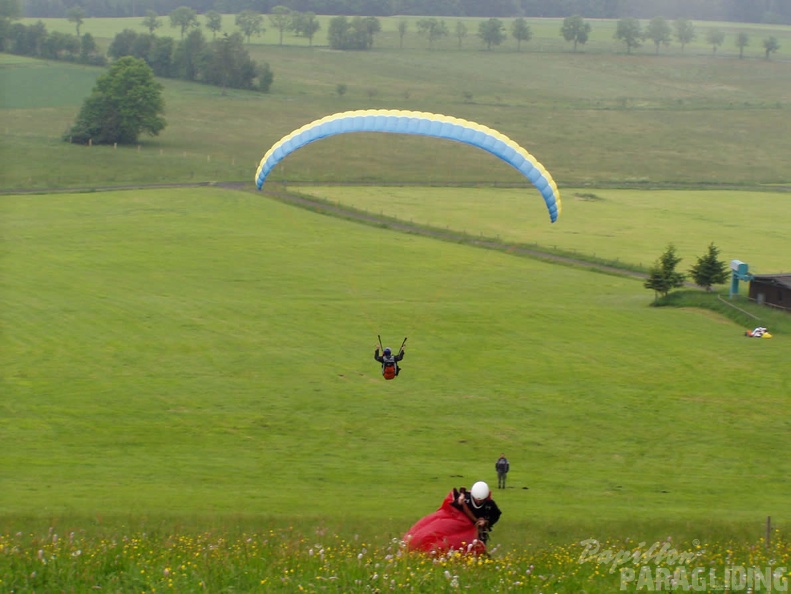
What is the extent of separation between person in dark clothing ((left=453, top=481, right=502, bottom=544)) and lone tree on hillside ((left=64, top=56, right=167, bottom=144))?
8957 cm

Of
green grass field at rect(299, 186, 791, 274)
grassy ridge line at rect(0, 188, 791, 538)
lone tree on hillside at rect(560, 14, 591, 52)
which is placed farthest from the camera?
lone tree on hillside at rect(560, 14, 591, 52)

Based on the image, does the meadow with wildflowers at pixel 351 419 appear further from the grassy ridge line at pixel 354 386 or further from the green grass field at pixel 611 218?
the green grass field at pixel 611 218

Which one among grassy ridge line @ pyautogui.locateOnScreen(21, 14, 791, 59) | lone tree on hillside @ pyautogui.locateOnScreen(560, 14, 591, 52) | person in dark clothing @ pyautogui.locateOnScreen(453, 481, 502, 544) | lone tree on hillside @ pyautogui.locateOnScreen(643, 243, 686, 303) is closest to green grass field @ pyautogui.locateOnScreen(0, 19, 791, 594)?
person in dark clothing @ pyautogui.locateOnScreen(453, 481, 502, 544)

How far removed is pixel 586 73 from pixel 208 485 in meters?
139

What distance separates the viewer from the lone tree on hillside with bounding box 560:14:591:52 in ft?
559

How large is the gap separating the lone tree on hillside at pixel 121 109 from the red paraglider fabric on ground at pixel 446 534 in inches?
3527

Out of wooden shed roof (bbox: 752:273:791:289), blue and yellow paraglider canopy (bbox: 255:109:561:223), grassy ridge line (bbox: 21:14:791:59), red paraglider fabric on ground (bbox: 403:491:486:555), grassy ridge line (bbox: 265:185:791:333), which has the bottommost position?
grassy ridge line (bbox: 265:185:791:333)

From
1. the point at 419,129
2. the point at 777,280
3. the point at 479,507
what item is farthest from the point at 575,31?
the point at 479,507

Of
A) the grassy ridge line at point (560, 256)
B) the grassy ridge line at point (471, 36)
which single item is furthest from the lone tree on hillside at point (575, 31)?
the grassy ridge line at point (560, 256)

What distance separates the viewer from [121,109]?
99.4 m

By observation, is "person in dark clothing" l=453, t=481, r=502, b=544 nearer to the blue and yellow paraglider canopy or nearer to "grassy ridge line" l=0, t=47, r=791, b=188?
the blue and yellow paraglider canopy

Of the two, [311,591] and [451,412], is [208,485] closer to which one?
[451,412]

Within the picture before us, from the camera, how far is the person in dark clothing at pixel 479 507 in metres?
13.5

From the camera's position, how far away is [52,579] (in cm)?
1077
